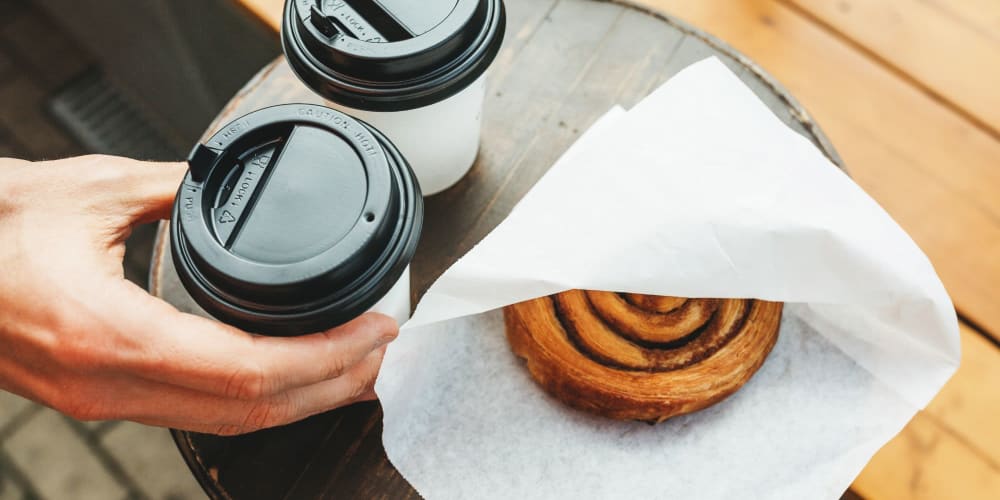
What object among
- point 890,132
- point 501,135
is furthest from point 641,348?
point 890,132

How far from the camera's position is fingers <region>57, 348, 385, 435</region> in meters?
0.67

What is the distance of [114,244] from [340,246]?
0.85ft

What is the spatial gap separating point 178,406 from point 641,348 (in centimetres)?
45

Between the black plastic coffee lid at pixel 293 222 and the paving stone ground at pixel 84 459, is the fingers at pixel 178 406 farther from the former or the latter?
the paving stone ground at pixel 84 459

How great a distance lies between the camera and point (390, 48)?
0.72 m

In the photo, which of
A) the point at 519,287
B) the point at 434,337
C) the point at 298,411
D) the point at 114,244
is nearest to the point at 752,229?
the point at 519,287

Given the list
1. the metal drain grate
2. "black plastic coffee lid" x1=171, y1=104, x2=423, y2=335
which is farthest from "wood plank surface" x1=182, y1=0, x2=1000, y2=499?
the metal drain grate

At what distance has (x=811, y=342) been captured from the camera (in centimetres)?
87

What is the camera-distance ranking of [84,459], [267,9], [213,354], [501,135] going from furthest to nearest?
[84,459] < [267,9] < [501,135] < [213,354]

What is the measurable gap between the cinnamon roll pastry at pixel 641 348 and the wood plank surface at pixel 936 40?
0.71m

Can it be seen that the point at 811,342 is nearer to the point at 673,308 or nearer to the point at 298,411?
the point at 673,308

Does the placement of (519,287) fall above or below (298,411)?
above

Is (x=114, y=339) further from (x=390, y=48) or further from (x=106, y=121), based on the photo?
(x=106, y=121)

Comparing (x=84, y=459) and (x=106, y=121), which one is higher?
(x=106, y=121)
